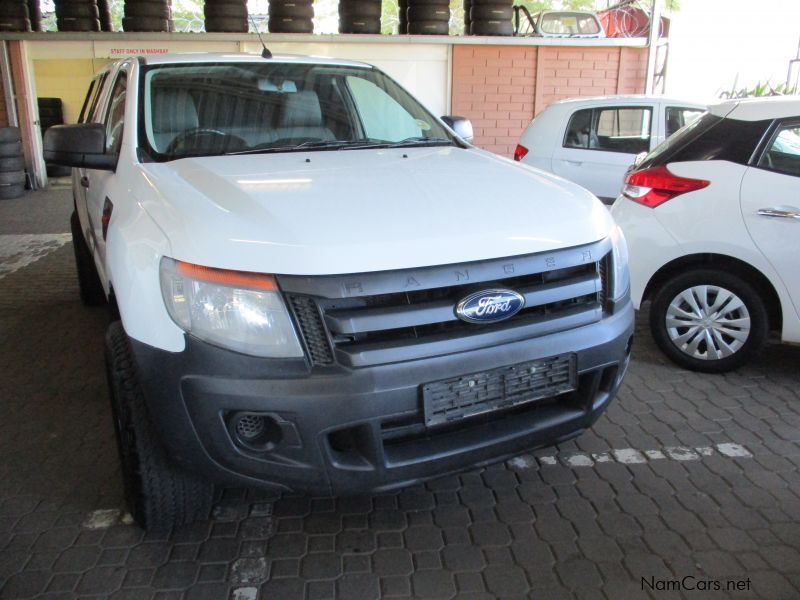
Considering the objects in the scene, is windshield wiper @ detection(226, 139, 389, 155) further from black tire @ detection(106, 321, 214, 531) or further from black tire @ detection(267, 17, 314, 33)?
black tire @ detection(267, 17, 314, 33)

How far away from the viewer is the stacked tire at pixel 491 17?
1208cm

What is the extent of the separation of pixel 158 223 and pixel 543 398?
1414 millimetres

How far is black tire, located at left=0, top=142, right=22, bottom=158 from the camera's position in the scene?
1152 centimetres

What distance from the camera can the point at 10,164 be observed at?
459 inches

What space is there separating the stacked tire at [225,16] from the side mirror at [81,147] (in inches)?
369

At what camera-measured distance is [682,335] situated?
13.5 ft

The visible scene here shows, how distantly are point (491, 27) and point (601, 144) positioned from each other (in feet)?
19.6

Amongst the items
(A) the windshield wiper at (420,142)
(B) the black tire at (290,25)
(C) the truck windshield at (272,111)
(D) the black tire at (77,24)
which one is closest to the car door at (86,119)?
(C) the truck windshield at (272,111)

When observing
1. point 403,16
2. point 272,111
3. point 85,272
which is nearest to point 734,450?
point 272,111

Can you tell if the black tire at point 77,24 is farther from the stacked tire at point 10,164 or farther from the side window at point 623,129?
the side window at point 623,129

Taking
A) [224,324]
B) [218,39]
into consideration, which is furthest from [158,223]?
[218,39]

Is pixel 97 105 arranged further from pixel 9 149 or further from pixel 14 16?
pixel 14 16

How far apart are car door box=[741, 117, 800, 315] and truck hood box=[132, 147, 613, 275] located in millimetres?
1495

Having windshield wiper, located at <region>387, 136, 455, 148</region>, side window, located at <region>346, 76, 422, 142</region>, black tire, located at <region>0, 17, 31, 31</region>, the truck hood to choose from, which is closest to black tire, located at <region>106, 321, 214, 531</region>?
the truck hood
